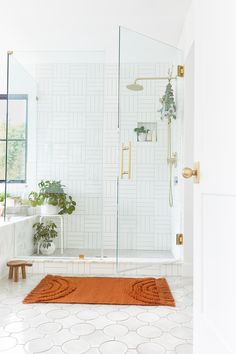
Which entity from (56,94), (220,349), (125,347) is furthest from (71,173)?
(220,349)

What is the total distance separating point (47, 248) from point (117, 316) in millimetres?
1740

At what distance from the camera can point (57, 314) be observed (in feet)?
7.27

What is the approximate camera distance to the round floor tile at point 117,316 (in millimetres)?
2149

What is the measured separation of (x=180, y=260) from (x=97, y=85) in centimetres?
219

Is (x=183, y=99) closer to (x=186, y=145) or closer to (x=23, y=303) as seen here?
(x=186, y=145)

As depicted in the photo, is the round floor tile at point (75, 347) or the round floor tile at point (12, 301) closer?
the round floor tile at point (75, 347)

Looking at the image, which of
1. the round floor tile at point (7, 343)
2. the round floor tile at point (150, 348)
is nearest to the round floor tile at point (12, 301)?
the round floor tile at point (7, 343)

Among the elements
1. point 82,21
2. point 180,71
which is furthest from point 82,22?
point 180,71

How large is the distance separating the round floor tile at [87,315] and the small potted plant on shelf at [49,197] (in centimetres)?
179

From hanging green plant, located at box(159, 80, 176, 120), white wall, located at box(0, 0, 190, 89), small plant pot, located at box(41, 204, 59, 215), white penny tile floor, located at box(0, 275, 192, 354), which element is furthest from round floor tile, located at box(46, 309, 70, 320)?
white wall, located at box(0, 0, 190, 89)

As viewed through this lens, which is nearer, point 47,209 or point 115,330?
point 115,330

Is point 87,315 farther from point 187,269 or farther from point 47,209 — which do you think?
point 47,209

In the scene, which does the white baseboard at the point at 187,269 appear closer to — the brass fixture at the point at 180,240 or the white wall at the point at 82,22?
the brass fixture at the point at 180,240

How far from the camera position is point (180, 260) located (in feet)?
10.3
